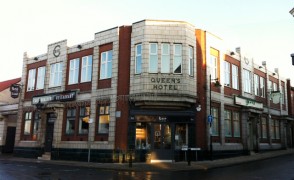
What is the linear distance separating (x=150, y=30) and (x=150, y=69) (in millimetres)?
3037

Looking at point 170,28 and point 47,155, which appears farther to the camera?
point 47,155

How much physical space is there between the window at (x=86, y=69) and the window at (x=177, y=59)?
8.02 metres

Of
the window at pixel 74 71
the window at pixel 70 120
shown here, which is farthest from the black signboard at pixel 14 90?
the window at pixel 70 120

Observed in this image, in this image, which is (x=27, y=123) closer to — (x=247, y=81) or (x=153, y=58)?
(x=153, y=58)

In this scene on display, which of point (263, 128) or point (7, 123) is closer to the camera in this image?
point (263, 128)

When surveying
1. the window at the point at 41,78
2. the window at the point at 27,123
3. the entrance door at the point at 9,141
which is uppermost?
the window at the point at 41,78

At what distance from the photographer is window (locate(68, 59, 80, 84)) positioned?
27817mm

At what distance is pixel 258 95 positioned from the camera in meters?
33.7

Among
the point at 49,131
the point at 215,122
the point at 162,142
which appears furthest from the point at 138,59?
the point at 49,131

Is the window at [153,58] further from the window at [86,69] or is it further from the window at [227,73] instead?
the window at [227,73]

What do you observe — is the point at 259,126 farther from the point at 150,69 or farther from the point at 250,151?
the point at 150,69

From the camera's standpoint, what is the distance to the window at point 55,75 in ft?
95.8

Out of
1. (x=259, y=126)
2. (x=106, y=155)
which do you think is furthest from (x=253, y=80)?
(x=106, y=155)

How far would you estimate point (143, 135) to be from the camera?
2288 cm
